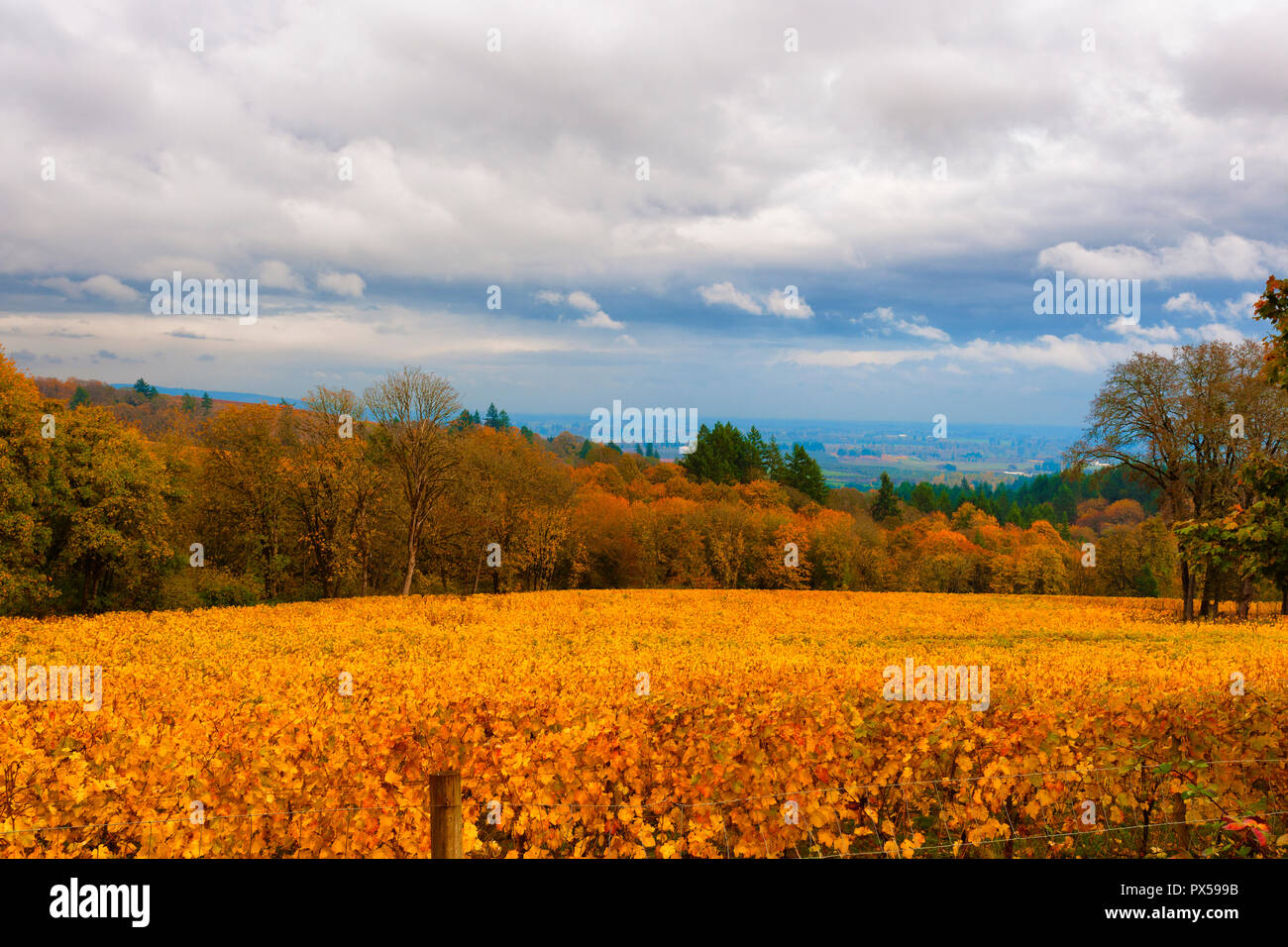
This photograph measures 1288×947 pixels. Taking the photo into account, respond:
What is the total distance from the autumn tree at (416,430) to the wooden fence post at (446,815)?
32.3m

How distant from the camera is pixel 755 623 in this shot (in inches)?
979

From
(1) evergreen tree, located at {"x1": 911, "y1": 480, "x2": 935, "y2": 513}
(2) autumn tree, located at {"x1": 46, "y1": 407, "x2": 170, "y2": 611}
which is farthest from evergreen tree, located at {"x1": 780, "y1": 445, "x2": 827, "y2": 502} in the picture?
(2) autumn tree, located at {"x1": 46, "y1": 407, "x2": 170, "y2": 611}

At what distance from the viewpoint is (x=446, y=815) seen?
4.71 meters

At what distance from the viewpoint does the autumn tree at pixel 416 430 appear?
116 ft

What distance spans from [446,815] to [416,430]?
33.0 meters

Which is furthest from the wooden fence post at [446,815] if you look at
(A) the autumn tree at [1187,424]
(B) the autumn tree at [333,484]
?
(B) the autumn tree at [333,484]

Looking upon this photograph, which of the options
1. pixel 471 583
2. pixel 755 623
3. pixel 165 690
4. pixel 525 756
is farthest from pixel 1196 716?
pixel 471 583

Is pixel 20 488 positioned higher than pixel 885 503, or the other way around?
pixel 20 488

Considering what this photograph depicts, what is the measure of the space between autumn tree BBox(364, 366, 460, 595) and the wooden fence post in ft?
106
